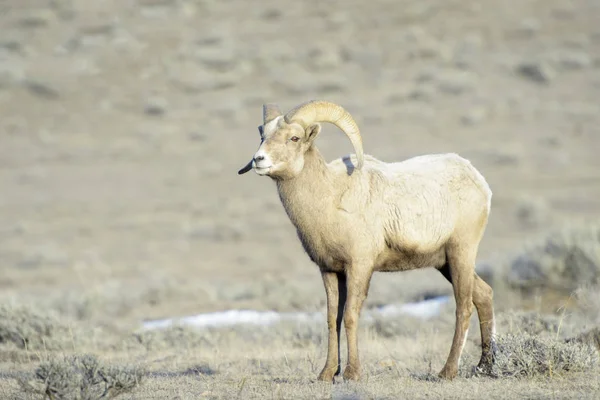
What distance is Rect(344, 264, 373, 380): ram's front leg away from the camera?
837 centimetres

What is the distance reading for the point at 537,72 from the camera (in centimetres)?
3300

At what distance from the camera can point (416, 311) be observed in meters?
14.2

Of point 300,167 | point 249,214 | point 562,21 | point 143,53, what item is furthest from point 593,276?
point 143,53

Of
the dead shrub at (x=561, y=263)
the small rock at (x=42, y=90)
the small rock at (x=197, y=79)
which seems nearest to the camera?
the dead shrub at (x=561, y=263)

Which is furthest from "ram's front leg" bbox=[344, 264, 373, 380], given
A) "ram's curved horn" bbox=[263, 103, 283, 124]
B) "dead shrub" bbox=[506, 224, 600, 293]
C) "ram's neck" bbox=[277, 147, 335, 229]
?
"dead shrub" bbox=[506, 224, 600, 293]

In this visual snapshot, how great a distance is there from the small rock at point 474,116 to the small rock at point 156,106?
989cm

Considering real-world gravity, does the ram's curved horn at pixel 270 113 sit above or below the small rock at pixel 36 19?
above

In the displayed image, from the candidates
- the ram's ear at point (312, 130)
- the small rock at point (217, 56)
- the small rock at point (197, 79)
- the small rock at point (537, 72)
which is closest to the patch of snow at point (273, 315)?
the ram's ear at point (312, 130)

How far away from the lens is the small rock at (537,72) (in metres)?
32.8

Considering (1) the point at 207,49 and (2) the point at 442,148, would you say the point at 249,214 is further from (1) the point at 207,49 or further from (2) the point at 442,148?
(1) the point at 207,49

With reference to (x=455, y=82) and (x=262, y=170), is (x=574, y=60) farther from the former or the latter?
(x=262, y=170)

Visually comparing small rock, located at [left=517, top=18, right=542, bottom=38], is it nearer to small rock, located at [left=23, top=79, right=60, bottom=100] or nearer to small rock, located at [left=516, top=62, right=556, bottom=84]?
small rock, located at [left=516, top=62, right=556, bottom=84]

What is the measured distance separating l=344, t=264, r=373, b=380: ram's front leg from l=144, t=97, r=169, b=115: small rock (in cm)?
2536

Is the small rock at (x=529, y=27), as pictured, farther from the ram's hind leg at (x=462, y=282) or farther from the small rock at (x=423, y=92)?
the ram's hind leg at (x=462, y=282)
